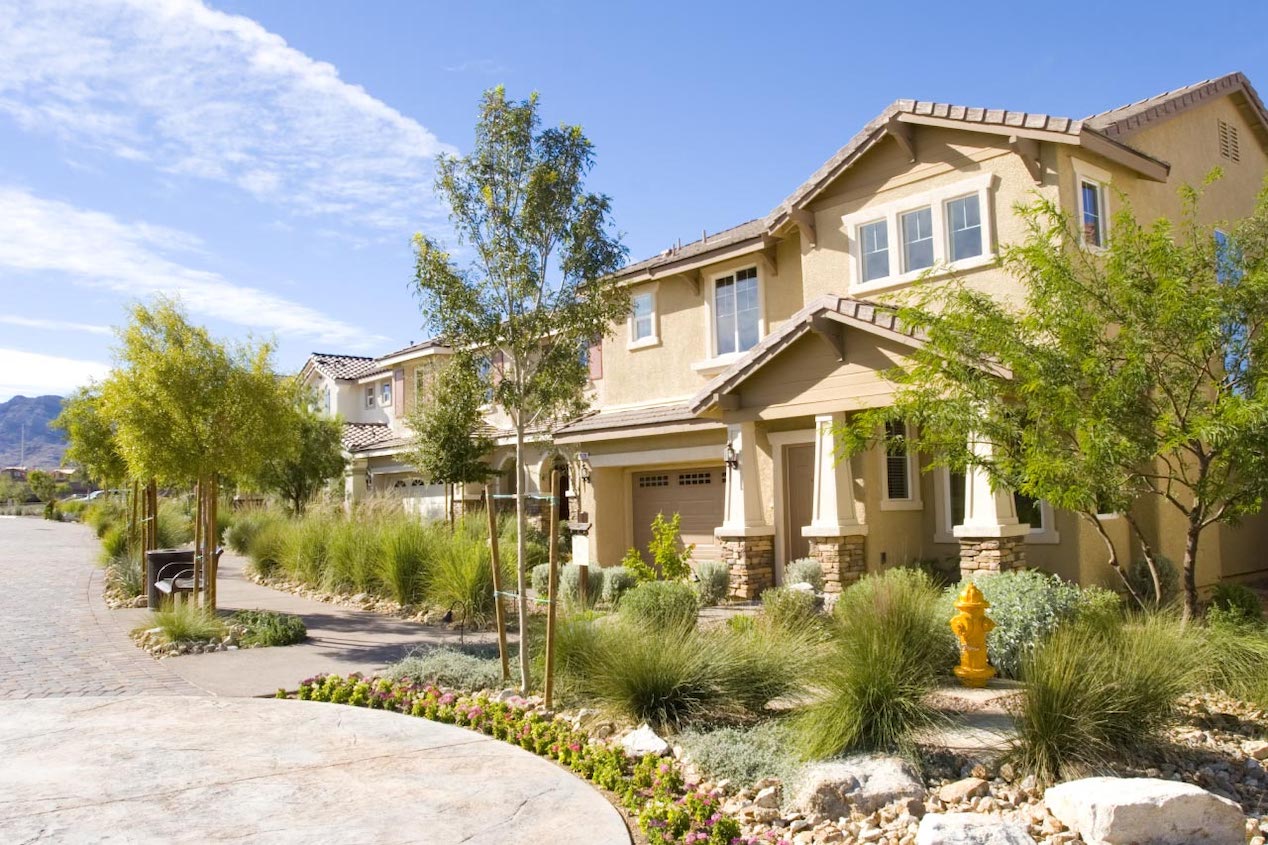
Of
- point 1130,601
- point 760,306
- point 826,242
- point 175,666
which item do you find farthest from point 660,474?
point 175,666

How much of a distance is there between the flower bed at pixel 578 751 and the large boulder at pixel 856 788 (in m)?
0.47

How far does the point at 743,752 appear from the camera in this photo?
21.5 feet

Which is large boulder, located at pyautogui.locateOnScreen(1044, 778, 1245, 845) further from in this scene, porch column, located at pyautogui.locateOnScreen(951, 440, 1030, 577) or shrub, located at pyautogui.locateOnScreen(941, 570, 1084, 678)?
porch column, located at pyautogui.locateOnScreen(951, 440, 1030, 577)

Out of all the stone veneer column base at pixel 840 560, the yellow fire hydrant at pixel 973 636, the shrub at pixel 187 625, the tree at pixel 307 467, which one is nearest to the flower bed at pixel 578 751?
the shrub at pixel 187 625

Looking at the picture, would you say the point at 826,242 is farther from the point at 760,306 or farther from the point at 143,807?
the point at 143,807

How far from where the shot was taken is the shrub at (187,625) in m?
11.9

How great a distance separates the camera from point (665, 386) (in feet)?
64.0

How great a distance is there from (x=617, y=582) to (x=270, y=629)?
Result: 200 inches

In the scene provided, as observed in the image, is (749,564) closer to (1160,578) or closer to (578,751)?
(1160,578)

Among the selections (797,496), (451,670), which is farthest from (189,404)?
(797,496)

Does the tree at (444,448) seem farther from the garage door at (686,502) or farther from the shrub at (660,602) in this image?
the shrub at (660,602)

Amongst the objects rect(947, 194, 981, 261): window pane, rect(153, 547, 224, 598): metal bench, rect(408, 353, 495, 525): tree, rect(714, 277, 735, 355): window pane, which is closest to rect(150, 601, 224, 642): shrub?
rect(153, 547, 224, 598): metal bench

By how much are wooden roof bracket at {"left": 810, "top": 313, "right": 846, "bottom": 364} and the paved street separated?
29.8ft

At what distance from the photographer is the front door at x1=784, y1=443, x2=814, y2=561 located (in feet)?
53.2
